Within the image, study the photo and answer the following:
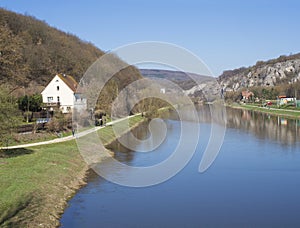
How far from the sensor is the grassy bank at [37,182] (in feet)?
44.0

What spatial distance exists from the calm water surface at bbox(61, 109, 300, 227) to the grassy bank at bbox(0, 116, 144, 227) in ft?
2.40

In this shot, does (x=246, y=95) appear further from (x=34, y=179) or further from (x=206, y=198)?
(x=34, y=179)

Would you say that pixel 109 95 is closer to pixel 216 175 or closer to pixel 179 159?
pixel 179 159

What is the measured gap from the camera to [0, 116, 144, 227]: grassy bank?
13414mm

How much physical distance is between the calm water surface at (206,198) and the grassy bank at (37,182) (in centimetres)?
73

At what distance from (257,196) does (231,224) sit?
13.6 feet

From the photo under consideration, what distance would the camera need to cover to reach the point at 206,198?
56.4 ft

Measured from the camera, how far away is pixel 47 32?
102 meters

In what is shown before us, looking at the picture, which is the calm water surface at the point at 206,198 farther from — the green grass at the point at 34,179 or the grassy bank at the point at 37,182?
the green grass at the point at 34,179

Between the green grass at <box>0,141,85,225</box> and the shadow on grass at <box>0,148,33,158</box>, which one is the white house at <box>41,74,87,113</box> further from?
the shadow on grass at <box>0,148,33,158</box>

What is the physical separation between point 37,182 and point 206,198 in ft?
24.8

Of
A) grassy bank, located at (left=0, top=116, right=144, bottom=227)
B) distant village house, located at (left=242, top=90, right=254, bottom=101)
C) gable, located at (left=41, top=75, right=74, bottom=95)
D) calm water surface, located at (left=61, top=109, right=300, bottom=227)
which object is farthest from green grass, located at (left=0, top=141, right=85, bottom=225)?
distant village house, located at (left=242, top=90, right=254, bottom=101)

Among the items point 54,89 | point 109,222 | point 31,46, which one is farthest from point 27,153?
point 31,46

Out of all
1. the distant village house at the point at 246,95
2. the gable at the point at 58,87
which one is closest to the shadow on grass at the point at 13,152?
the gable at the point at 58,87
